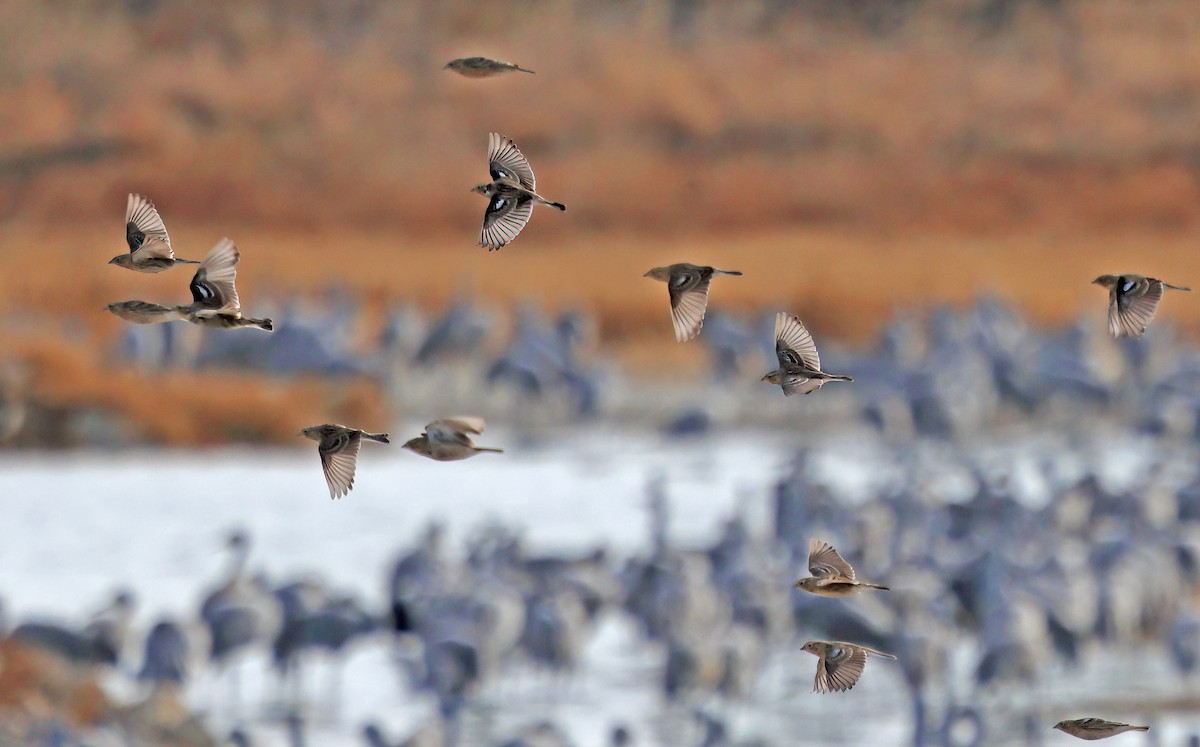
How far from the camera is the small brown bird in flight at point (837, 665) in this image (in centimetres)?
413

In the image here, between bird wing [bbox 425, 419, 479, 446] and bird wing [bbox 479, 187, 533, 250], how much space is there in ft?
1.13

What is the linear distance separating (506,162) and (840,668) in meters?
1.18

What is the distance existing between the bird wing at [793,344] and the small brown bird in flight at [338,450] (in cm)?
77

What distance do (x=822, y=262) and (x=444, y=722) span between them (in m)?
15.0

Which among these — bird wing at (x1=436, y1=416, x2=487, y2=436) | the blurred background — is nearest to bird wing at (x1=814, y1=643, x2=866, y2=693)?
bird wing at (x1=436, y1=416, x2=487, y2=436)

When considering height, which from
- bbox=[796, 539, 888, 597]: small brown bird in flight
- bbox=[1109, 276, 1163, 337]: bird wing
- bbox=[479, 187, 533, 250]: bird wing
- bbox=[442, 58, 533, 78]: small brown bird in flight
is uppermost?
bbox=[442, 58, 533, 78]: small brown bird in flight

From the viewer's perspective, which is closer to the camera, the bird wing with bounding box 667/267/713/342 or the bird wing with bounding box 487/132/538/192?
the bird wing with bounding box 667/267/713/342

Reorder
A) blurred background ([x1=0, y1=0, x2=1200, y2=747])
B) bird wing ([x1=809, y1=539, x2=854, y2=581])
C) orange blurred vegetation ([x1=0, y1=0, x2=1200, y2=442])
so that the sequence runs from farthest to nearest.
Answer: orange blurred vegetation ([x1=0, y1=0, x2=1200, y2=442]), blurred background ([x1=0, y1=0, x2=1200, y2=747]), bird wing ([x1=809, y1=539, x2=854, y2=581])

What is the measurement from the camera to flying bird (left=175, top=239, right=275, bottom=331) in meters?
3.72

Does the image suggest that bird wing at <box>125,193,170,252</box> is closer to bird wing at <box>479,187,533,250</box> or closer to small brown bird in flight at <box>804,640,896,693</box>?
bird wing at <box>479,187,533,250</box>

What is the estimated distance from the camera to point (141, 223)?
165 inches

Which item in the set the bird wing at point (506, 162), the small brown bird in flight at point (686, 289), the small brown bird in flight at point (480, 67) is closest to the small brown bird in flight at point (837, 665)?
the small brown bird in flight at point (686, 289)

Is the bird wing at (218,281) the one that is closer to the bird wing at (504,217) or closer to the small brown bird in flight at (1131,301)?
the bird wing at (504,217)

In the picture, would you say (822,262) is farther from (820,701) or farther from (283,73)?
(820,701)
